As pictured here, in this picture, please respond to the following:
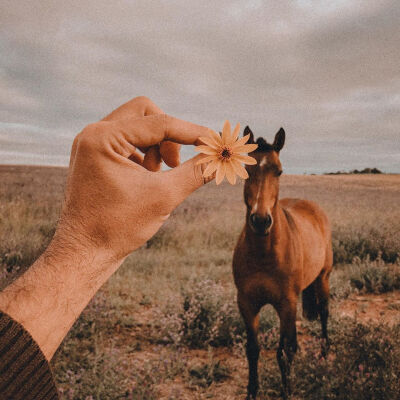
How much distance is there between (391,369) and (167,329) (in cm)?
267

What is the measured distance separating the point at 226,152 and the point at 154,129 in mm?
334

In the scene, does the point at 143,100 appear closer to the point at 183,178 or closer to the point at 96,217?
the point at 183,178

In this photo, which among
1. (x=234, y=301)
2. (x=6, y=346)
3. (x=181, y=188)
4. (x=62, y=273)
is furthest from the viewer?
(x=234, y=301)

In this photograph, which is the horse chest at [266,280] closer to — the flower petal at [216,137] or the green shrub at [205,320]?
the green shrub at [205,320]

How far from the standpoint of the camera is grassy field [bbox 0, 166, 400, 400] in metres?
3.12

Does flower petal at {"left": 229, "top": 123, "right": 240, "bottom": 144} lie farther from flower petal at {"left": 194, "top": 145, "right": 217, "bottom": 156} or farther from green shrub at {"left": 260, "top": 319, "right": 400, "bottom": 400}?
green shrub at {"left": 260, "top": 319, "right": 400, "bottom": 400}

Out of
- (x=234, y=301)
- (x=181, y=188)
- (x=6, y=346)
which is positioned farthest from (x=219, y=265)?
(x=6, y=346)

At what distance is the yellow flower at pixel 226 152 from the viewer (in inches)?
51.9

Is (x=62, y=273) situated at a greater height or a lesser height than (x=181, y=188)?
lesser

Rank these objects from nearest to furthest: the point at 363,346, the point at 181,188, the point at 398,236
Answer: the point at 181,188 → the point at 363,346 → the point at 398,236

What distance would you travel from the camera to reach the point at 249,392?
324 centimetres

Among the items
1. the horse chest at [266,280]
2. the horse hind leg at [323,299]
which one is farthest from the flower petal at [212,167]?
the horse hind leg at [323,299]

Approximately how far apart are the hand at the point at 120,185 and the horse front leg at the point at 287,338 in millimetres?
2299

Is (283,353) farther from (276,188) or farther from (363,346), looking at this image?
(276,188)
